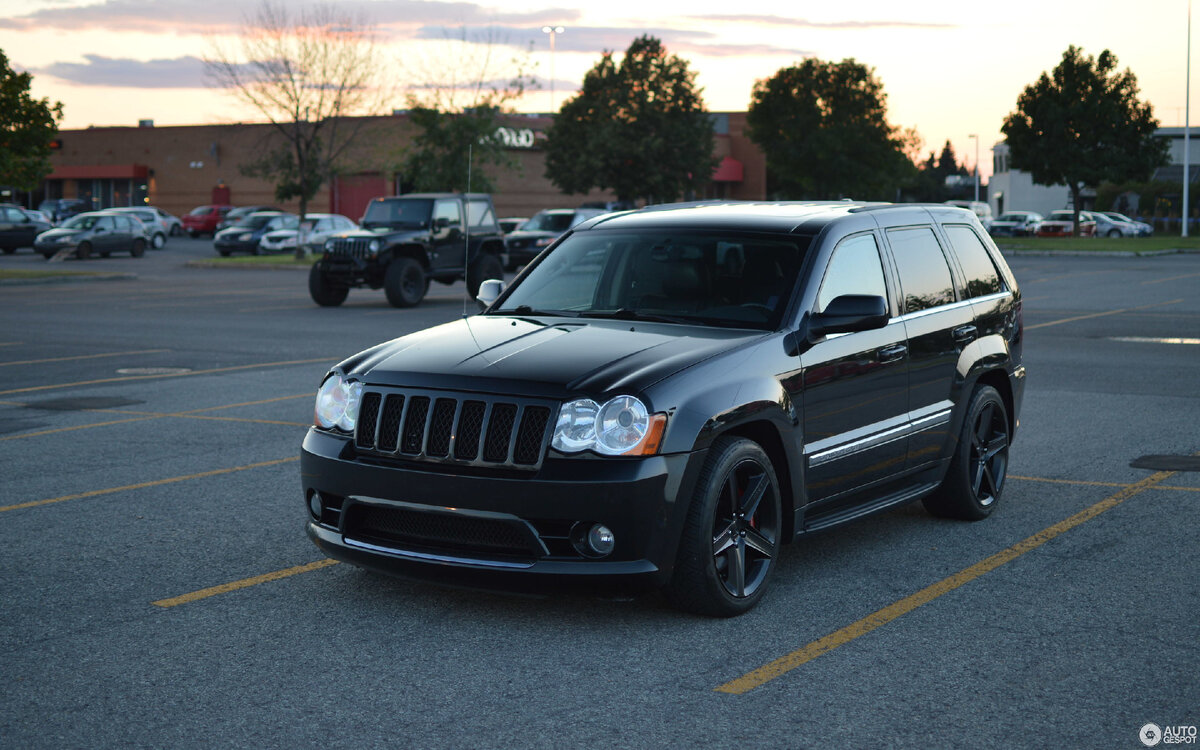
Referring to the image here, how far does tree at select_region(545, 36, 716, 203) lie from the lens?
5869 centimetres

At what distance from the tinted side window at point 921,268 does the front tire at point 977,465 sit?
655 millimetres

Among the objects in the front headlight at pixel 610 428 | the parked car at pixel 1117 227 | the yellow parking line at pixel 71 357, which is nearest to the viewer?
the front headlight at pixel 610 428

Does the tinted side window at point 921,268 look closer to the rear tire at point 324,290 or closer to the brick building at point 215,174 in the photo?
the rear tire at point 324,290

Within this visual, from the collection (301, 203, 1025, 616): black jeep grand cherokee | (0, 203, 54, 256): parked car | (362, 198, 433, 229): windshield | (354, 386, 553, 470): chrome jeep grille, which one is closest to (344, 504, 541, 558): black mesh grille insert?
(301, 203, 1025, 616): black jeep grand cherokee

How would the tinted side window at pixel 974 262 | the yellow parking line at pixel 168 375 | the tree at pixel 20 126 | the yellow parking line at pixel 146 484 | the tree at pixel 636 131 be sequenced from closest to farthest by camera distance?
the tinted side window at pixel 974 262 → the yellow parking line at pixel 146 484 → the yellow parking line at pixel 168 375 → the tree at pixel 20 126 → the tree at pixel 636 131

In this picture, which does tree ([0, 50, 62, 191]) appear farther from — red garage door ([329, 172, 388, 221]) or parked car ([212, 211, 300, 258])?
red garage door ([329, 172, 388, 221])

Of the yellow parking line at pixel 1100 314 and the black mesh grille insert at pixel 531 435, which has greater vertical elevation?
the yellow parking line at pixel 1100 314

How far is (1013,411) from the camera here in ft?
26.2

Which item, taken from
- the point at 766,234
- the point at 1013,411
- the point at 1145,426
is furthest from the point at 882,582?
→ the point at 1145,426

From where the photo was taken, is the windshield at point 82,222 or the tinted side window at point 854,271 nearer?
the tinted side window at point 854,271

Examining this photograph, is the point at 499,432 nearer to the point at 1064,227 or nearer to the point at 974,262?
the point at 974,262

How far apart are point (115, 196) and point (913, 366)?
275 feet

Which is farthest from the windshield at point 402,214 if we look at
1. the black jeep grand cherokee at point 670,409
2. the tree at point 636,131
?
the tree at point 636,131

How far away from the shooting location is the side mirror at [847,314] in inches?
239
